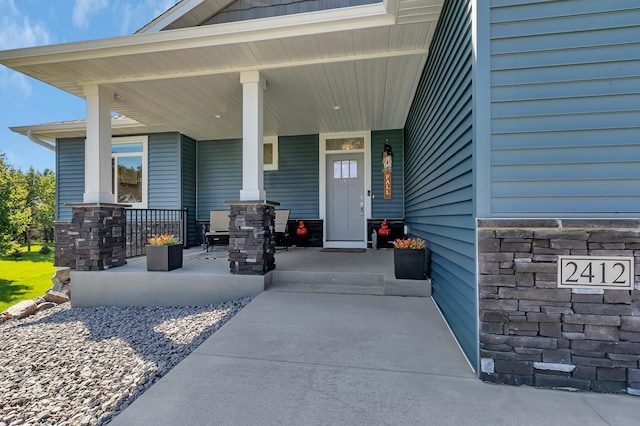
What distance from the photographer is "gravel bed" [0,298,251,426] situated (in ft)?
5.37

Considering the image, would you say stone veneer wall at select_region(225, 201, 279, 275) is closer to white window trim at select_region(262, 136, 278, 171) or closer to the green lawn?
white window trim at select_region(262, 136, 278, 171)

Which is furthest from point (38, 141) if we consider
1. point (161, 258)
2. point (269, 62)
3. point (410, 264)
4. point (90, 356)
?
point (410, 264)

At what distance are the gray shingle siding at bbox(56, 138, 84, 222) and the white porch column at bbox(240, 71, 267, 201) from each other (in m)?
5.69

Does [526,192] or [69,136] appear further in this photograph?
[69,136]

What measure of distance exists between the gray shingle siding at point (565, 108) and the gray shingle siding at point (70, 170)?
847cm

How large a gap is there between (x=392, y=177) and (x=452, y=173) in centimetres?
389

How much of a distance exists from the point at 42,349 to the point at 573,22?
4454 mm

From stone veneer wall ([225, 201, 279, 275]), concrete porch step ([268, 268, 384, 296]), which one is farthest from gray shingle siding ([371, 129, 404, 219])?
stone veneer wall ([225, 201, 279, 275])

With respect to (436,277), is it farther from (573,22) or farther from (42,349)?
(42,349)

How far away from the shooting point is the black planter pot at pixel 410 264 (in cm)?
330

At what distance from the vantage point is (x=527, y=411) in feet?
4.79

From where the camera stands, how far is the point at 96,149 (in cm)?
403

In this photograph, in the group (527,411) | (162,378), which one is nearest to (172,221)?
(162,378)

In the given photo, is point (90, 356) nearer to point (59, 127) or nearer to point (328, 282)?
point (328, 282)
